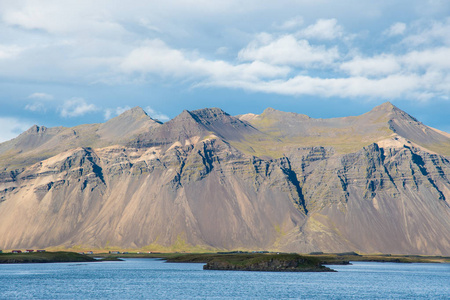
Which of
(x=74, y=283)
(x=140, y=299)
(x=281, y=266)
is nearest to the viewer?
(x=140, y=299)

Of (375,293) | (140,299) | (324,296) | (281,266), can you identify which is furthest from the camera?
(281,266)

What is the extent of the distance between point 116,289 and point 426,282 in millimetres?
98518

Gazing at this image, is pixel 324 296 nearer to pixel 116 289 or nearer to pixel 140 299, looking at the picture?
pixel 140 299

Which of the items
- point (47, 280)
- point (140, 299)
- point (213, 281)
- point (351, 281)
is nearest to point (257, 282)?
point (213, 281)

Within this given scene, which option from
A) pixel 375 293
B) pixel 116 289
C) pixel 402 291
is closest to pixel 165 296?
pixel 116 289

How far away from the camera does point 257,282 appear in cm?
15912

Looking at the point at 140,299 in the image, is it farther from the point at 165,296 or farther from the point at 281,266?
the point at 281,266

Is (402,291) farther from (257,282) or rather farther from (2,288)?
(2,288)

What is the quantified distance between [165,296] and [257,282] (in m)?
40.4

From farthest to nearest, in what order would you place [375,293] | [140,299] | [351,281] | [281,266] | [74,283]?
[281,266]
[351,281]
[74,283]
[375,293]
[140,299]

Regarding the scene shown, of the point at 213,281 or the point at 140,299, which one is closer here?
the point at 140,299

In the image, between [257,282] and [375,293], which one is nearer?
[375,293]

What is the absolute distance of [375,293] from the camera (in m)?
139

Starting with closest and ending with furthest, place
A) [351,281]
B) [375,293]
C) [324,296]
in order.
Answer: [324,296], [375,293], [351,281]
